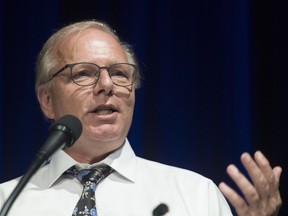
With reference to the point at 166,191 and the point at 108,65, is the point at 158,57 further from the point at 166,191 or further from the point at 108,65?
the point at 166,191

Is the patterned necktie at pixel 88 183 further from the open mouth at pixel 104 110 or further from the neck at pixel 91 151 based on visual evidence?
the open mouth at pixel 104 110

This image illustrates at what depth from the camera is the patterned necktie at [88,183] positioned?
161 cm

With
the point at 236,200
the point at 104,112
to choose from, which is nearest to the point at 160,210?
the point at 104,112

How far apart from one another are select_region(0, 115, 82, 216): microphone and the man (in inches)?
17.7

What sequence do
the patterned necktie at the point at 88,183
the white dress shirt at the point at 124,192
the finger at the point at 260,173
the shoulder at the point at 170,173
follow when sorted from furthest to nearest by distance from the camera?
the shoulder at the point at 170,173 < the white dress shirt at the point at 124,192 < the patterned necktie at the point at 88,183 < the finger at the point at 260,173

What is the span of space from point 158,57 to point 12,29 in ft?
2.05

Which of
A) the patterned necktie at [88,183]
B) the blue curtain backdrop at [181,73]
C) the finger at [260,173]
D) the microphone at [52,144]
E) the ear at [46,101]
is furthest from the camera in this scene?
the blue curtain backdrop at [181,73]

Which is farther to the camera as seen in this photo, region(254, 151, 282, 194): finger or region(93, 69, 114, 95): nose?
region(93, 69, 114, 95): nose

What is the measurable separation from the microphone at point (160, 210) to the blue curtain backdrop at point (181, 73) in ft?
1.80

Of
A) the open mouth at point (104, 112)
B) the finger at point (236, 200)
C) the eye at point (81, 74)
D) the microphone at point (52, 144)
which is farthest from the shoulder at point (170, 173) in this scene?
the microphone at point (52, 144)

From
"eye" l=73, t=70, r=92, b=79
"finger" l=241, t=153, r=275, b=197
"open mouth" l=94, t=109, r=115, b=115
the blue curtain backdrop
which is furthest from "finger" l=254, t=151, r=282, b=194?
the blue curtain backdrop

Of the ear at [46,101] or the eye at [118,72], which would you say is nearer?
the eye at [118,72]

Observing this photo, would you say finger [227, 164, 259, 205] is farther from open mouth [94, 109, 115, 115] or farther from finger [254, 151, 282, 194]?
open mouth [94, 109, 115, 115]

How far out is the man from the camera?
1726 mm
